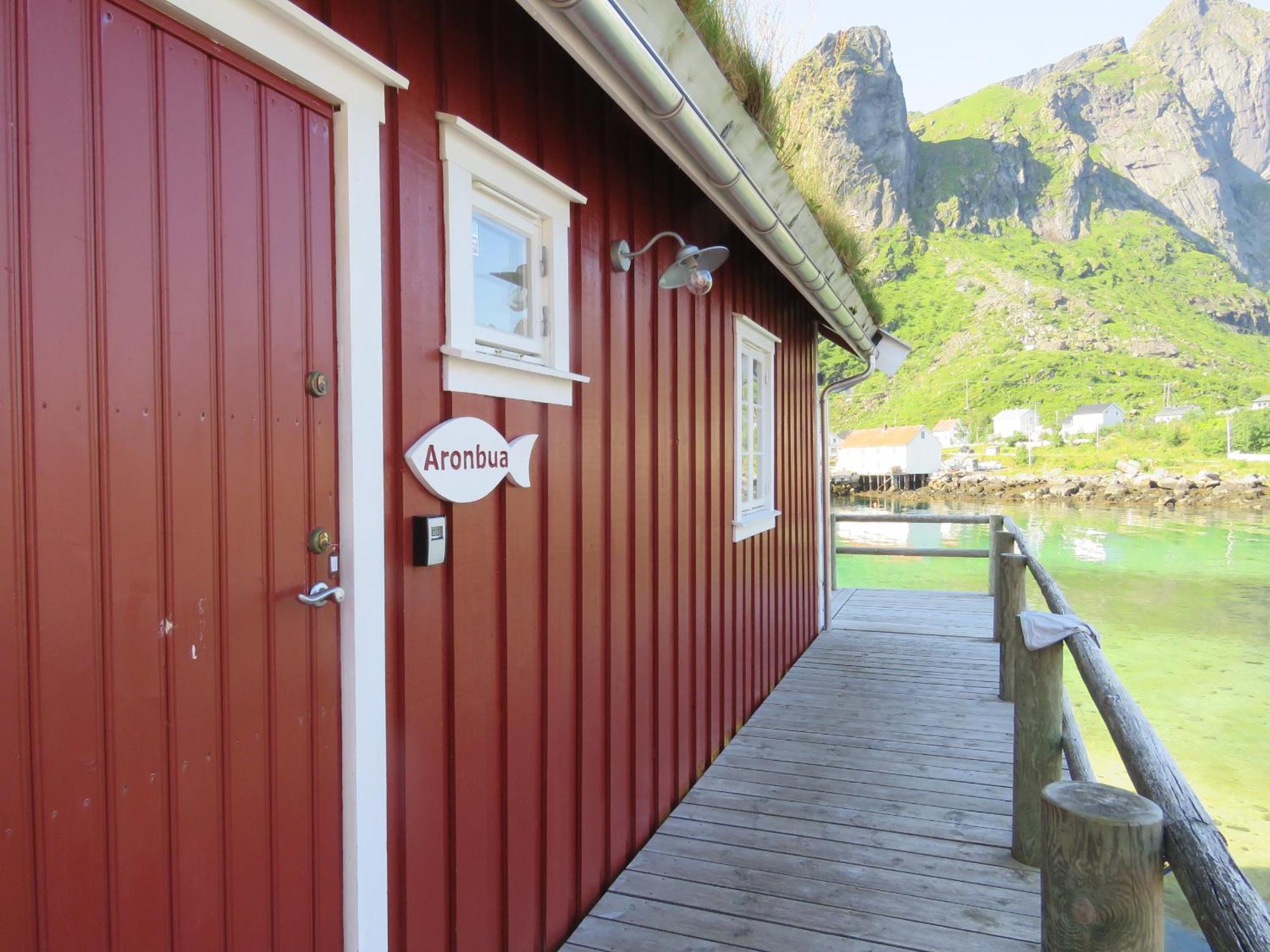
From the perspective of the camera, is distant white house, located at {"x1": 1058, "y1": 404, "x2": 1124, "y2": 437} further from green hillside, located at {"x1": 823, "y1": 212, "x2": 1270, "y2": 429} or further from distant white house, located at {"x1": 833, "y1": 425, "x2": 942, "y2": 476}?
distant white house, located at {"x1": 833, "y1": 425, "x2": 942, "y2": 476}

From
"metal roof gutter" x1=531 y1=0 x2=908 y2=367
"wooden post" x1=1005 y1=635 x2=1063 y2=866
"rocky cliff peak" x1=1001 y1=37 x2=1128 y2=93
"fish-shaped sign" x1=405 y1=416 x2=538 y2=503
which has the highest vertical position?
"rocky cliff peak" x1=1001 y1=37 x2=1128 y2=93

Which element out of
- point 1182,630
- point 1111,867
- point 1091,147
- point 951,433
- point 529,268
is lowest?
point 1182,630

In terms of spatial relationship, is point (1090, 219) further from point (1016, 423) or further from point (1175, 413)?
point (1175, 413)

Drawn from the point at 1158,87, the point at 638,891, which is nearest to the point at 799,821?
the point at 638,891

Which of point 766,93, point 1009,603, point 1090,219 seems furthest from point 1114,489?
point 1090,219

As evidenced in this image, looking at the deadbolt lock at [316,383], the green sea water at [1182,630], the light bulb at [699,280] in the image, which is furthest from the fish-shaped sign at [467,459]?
the green sea water at [1182,630]

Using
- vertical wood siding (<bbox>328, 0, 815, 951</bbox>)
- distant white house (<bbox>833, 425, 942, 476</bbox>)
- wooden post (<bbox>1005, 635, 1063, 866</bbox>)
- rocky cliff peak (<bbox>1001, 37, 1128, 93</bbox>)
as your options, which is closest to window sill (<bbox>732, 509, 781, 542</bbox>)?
vertical wood siding (<bbox>328, 0, 815, 951</bbox>)

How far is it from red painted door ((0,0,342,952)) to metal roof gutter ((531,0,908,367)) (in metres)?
0.61

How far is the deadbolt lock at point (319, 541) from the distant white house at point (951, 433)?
73224 millimetres

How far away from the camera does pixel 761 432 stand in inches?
196

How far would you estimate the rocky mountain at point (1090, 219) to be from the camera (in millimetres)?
75188

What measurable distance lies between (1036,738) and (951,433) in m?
73.8

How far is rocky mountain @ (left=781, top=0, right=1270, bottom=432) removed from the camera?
2960 inches

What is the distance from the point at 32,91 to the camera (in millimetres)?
1057
